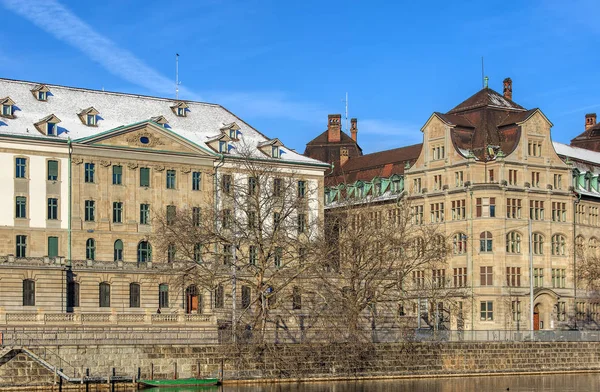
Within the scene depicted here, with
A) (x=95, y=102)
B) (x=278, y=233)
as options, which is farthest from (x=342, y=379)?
(x=95, y=102)

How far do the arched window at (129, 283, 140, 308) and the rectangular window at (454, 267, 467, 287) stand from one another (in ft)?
103

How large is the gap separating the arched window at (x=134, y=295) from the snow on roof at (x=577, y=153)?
47.7 m

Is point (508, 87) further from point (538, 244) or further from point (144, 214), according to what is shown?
point (144, 214)

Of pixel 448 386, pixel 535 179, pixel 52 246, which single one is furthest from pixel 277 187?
pixel 535 179

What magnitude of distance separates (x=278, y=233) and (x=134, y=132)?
24572 millimetres

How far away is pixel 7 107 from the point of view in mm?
106000

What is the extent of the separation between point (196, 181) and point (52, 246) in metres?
14.7

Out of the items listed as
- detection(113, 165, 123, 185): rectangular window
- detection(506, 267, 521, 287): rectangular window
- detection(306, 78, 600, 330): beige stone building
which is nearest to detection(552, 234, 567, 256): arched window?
detection(306, 78, 600, 330): beige stone building

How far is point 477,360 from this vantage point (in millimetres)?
94688

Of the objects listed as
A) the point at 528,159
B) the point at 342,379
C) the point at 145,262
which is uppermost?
the point at 528,159

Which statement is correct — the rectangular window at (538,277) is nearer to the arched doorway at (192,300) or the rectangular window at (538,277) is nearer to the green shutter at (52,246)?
the arched doorway at (192,300)

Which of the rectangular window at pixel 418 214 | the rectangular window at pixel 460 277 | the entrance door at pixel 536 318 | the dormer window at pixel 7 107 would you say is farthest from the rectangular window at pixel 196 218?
the entrance door at pixel 536 318

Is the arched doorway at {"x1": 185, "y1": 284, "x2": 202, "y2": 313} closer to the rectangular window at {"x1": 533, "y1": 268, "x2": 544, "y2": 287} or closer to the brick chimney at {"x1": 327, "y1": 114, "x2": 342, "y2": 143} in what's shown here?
the rectangular window at {"x1": 533, "y1": 268, "x2": 544, "y2": 287}

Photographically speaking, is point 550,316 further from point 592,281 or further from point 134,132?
point 134,132
